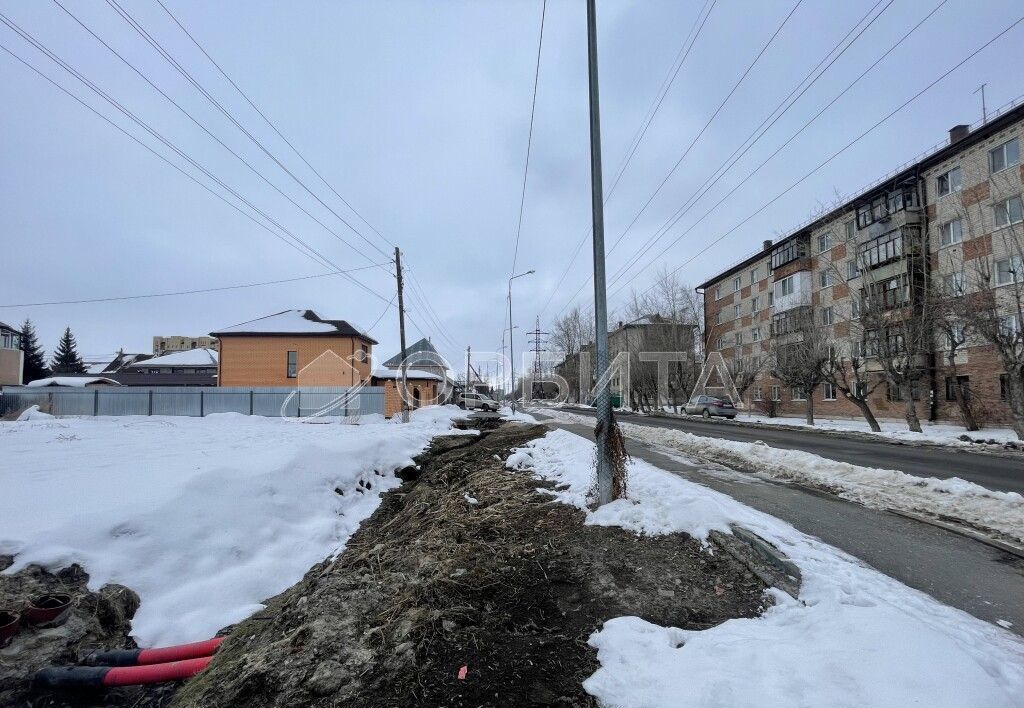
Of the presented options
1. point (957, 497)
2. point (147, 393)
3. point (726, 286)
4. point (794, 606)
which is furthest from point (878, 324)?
point (147, 393)

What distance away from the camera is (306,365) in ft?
114

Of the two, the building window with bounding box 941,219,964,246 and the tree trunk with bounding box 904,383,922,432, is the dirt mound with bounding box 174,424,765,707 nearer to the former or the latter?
the tree trunk with bounding box 904,383,922,432

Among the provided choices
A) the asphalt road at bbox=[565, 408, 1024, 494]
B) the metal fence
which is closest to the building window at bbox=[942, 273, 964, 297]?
the asphalt road at bbox=[565, 408, 1024, 494]

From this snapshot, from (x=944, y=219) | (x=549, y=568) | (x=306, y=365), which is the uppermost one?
(x=944, y=219)

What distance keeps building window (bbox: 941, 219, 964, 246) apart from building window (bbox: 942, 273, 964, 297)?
233 inches

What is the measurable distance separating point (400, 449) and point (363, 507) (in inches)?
187

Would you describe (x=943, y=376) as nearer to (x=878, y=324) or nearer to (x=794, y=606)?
(x=878, y=324)

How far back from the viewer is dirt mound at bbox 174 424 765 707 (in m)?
3.04

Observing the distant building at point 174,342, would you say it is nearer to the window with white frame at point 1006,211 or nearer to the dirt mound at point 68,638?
the dirt mound at point 68,638

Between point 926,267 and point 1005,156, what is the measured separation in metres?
5.60

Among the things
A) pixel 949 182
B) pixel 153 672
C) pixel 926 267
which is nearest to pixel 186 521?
pixel 153 672

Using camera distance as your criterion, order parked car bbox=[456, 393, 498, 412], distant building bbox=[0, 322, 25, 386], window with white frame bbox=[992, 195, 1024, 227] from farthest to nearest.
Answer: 1. parked car bbox=[456, 393, 498, 412]
2. distant building bbox=[0, 322, 25, 386]
3. window with white frame bbox=[992, 195, 1024, 227]

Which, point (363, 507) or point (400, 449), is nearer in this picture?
point (363, 507)

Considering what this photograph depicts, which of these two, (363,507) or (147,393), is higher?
(147,393)
